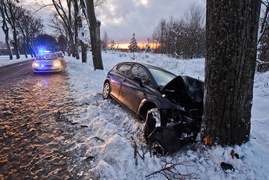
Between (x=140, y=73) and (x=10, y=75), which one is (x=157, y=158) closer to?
(x=140, y=73)

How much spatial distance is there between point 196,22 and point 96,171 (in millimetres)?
34647

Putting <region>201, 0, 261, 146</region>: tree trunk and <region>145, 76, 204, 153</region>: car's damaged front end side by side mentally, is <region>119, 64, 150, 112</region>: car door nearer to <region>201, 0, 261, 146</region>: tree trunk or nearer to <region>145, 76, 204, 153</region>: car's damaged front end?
<region>145, 76, 204, 153</region>: car's damaged front end

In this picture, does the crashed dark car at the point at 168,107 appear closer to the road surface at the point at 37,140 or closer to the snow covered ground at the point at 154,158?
the snow covered ground at the point at 154,158

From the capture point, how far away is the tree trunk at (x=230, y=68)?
6.16 feet

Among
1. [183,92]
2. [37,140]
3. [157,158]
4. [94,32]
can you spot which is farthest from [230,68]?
[94,32]

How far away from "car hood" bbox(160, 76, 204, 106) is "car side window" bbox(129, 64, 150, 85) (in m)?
0.70

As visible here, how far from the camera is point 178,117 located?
2.65 meters

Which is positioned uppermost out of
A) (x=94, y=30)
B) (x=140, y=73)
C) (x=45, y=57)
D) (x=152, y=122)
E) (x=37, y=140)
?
(x=94, y=30)

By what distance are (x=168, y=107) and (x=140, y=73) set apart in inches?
60.2

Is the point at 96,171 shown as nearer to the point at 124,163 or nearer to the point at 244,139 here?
the point at 124,163

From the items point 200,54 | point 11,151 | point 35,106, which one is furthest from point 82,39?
point 200,54

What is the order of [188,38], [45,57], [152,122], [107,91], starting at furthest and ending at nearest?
[188,38]
[45,57]
[107,91]
[152,122]

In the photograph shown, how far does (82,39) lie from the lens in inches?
602

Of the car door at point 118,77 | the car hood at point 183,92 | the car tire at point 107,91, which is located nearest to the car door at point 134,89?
the car door at point 118,77
